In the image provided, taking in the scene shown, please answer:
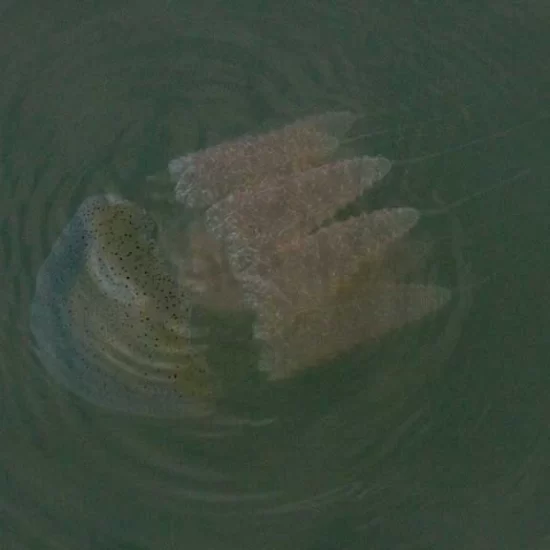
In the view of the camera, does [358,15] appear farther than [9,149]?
Yes

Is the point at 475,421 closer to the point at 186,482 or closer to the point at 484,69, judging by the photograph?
the point at 186,482

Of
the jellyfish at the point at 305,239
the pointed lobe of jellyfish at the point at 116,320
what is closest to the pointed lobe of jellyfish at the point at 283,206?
the jellyfish at the point at 305,239

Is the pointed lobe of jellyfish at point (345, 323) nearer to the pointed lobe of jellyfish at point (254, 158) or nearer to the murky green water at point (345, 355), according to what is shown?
the murky green water at point (345, 355)

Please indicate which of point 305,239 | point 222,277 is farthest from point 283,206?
point 222,277

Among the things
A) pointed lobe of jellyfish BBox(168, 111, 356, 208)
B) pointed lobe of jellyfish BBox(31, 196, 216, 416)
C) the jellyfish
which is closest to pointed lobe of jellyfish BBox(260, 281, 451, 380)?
the jellyfish

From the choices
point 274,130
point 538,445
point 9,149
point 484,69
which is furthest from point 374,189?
point 9,149

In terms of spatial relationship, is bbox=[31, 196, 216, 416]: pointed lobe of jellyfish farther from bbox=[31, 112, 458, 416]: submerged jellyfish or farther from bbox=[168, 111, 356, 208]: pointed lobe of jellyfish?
bbox=[168, 111, 356, 208]: pointed lobe of jellyfish

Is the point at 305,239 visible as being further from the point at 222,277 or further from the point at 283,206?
the point at 222,277
